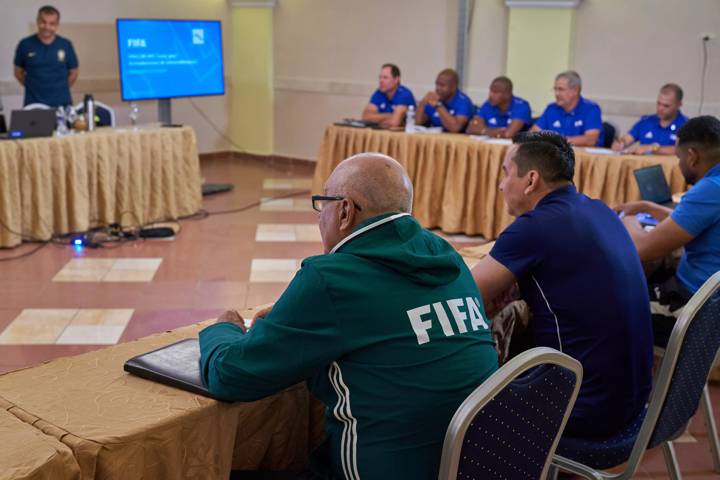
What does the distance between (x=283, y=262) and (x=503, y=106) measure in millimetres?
2270

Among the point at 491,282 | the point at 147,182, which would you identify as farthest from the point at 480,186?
the point at 491,282

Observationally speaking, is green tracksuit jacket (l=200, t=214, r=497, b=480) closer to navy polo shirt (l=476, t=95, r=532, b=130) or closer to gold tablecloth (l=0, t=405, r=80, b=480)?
gold tablecloth (l=0, t=405, r=80, b=480)

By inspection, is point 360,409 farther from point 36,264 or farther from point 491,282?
point 36,264

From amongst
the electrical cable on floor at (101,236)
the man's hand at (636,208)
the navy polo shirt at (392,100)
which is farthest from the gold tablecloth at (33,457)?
the navy polo shirt at (392,100)

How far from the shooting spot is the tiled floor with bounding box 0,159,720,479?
367cm

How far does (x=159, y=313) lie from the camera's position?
4160mm

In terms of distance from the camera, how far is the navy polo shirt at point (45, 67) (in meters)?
6.80

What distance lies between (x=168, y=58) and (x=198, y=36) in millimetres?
457

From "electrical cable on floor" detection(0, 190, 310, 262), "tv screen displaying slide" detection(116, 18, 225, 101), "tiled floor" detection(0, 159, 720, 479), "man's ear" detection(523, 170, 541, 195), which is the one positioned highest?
"tv screen displaying slide" detection(116, 18, 225, 101)

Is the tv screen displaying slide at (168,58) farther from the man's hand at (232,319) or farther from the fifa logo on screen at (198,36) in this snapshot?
the man's hand at (232,319)

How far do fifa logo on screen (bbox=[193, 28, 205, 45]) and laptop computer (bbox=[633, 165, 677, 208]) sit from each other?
454 centimetres

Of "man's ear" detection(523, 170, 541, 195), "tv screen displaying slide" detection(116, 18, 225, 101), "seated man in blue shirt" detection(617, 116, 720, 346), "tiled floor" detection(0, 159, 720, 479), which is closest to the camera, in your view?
"man's ear" detection(523, 170, 541, 195)

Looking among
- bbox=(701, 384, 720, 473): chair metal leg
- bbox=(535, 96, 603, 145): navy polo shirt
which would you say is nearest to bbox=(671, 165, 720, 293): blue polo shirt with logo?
bbox=(701, 384, 720, 473): chair metal leg

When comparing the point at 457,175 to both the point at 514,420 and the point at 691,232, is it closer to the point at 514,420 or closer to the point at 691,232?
the point at 691,232
